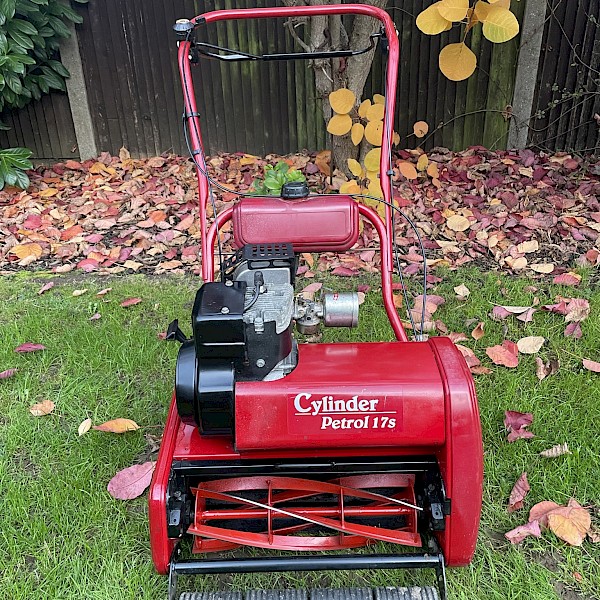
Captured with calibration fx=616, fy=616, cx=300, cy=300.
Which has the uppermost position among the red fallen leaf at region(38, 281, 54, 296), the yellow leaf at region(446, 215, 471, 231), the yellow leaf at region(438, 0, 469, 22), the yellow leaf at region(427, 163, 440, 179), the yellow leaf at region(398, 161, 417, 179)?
the yellow leaf at region(438, 0, 469, 22)

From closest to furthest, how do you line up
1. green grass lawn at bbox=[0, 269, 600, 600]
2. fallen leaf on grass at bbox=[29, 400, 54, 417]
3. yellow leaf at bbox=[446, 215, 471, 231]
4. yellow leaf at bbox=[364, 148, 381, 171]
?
green grass lawn at bbox=[0, 269, 600, 600] < fallen leaf on grass at bbox=[29, 400, 54, 417] < yellow leaf at bbox=[364, 148, 381, 171] < yellow leaf at bbox=[446, 215, 471, 231]

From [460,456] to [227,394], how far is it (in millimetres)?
617

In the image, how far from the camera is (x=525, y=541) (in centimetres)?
193

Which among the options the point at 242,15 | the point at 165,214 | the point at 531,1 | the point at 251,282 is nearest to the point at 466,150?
the point at 531,1

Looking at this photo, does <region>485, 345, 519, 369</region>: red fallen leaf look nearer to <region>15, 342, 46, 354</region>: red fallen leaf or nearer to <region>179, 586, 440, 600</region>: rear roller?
<region>179, 586, 440, 600</region>: rear roller

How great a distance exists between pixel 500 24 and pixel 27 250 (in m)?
3.15

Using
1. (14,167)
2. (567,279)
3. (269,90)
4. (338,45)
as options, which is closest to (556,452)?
(567,279)

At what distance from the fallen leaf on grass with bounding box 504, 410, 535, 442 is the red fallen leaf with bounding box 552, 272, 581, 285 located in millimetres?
1153

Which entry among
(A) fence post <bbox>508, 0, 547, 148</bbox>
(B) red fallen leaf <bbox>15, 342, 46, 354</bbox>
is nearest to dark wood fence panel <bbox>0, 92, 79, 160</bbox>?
(B) red fallen leaf <bbox>15, 342, 46, 354</bbox>

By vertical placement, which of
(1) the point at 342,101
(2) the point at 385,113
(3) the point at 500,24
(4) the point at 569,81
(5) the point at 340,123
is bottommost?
(4) the point at 569,81

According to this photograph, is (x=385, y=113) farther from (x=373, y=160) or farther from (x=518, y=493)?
(x=518, y=493)

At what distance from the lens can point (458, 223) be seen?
12.9 feet

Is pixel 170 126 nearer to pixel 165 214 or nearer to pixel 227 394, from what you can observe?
pixel 165 214

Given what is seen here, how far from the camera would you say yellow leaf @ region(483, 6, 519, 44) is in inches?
85.8
